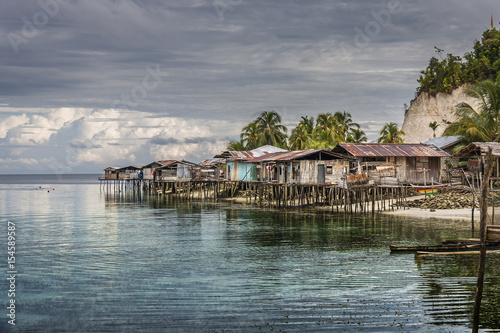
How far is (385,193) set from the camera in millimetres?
36969

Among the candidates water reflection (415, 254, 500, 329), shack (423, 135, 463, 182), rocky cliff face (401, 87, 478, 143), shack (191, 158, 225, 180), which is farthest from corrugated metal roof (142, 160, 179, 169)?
water reflection (415, 254, 500, 329)

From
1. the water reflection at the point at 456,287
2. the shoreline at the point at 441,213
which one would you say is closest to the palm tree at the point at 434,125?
the shoreline at the point at 441,213

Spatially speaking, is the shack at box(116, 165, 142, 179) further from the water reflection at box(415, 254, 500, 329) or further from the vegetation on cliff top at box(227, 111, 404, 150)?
the water reflection at box(415, 254, 500, 329)

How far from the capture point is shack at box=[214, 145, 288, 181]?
53219mm

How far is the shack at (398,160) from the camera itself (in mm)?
38219

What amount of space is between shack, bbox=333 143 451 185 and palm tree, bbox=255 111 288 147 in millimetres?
24471

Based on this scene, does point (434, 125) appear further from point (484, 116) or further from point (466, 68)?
point (484, 116)

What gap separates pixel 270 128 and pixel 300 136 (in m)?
5.29

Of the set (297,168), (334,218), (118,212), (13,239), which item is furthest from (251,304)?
(118,212)

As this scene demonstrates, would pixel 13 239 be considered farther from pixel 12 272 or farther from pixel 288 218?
pixel 288 218

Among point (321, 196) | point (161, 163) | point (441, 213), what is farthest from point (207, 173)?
point (441, 213)

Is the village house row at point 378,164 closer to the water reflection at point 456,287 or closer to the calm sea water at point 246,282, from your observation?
the calm sea water at point 246,282

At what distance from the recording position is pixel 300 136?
202ft

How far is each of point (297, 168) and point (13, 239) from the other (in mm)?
22505
